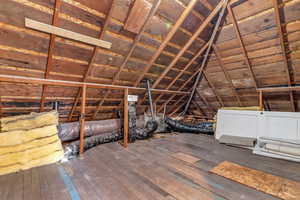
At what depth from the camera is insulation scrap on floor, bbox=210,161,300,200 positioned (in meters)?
1.58

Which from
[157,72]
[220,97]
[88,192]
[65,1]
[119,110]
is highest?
[65,1]

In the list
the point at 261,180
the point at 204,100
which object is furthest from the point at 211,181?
the point at 204,100

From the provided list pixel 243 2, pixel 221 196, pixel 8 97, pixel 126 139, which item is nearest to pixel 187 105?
pixel 126 139

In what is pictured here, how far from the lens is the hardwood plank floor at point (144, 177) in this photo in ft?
5.13

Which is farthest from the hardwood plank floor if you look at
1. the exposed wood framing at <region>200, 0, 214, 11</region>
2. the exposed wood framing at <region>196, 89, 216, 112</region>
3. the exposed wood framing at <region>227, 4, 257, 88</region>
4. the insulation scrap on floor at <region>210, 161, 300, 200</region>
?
the exposed wood framing at <region>200, 0, 214, 11</region>

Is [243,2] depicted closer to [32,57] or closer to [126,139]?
[126,139]

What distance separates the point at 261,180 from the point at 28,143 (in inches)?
139

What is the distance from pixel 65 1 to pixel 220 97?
503 centimetres

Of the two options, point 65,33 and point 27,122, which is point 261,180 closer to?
point 65,33

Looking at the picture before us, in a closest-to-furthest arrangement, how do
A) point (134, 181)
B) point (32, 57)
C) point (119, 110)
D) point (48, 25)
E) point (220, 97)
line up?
1. point (134, 181)
2. point (48, 25)
3. point (32, 57)
4. point (119, 110)
5. point (220, 97)

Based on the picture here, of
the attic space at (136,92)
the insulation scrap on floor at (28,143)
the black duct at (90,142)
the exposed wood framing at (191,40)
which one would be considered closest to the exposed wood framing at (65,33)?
the attic space at (136,92)

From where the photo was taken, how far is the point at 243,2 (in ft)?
8.27

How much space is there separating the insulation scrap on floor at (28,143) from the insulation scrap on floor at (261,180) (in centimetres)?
274

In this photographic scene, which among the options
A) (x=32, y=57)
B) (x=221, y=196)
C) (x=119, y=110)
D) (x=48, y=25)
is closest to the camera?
(x=221, y=196)
